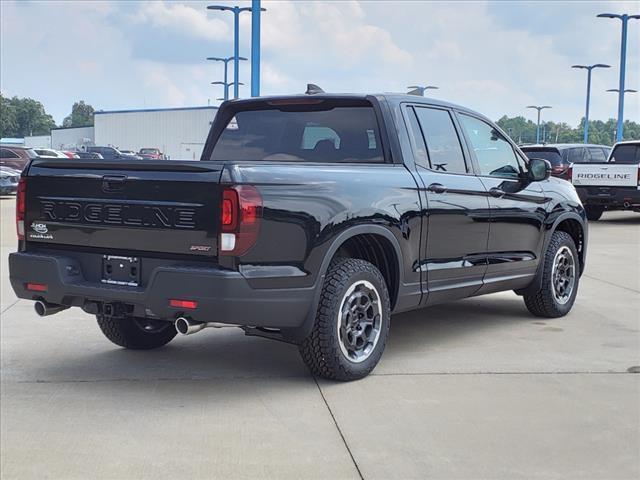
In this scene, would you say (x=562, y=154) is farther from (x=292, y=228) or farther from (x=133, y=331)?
(x=292, y=228)

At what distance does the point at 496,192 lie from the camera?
6.86 m

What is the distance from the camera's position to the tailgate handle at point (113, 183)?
Result: 203 inches

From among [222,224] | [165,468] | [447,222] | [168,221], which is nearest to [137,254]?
[168,221]

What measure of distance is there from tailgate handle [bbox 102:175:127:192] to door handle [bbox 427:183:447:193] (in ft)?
6.75

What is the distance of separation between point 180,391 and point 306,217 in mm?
1298

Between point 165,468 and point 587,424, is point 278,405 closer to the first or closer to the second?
point 165,468

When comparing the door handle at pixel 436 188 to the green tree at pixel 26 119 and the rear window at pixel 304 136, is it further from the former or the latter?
the green tree at pixel 26 119

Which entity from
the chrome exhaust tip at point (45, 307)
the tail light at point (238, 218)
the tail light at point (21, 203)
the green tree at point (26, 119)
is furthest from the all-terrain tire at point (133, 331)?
the green tree at point (26, 119)

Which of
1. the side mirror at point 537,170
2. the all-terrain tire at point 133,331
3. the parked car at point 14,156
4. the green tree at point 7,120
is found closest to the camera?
Answer: the all-terrain tire at point 133,331

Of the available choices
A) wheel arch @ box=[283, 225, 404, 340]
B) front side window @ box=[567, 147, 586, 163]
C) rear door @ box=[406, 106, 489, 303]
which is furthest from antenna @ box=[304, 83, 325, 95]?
front side window @ box=[567, 147, 586, 163]

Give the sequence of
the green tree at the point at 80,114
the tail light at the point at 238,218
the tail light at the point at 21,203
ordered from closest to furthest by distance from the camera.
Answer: the tail light at the point at 238,218, the tail light at the point at 21,203, the green tree at the point at 80,114

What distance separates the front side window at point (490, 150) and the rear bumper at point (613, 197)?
11.9m

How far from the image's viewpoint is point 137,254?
5.12 m

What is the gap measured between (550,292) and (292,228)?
338 centimetres
